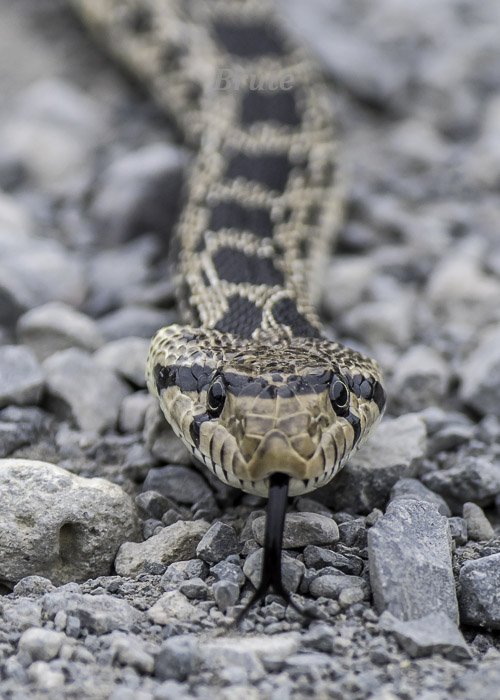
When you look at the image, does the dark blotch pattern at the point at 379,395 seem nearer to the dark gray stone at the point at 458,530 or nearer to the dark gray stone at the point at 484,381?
the dark gray stone at the point at 458,530

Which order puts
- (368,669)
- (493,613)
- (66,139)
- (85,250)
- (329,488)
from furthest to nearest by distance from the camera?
(66,139)
(85,250)
(329,488)
(493,613)
(368,669)

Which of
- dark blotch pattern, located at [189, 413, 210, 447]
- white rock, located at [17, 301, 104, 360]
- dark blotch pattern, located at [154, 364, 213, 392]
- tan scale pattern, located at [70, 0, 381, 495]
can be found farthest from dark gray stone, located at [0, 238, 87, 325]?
dark blotch pattern, located at [189, 413, 210, 447]

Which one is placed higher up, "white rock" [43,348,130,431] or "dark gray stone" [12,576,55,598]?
"white rock" [43,348,130,431]

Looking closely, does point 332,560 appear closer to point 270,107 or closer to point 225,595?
point 225,595

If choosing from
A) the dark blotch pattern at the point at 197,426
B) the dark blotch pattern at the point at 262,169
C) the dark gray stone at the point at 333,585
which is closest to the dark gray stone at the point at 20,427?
the dark blotch pattern at the point at 197,426

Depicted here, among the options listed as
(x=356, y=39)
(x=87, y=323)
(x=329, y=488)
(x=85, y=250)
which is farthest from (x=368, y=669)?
(x=356, y=39)

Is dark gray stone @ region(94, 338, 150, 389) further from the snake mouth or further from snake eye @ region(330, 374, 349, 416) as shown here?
the snake mouth

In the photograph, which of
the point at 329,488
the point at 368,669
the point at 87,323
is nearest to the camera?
the point at 368,669

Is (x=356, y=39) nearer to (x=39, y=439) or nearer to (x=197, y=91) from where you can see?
(x=197, y=91)
